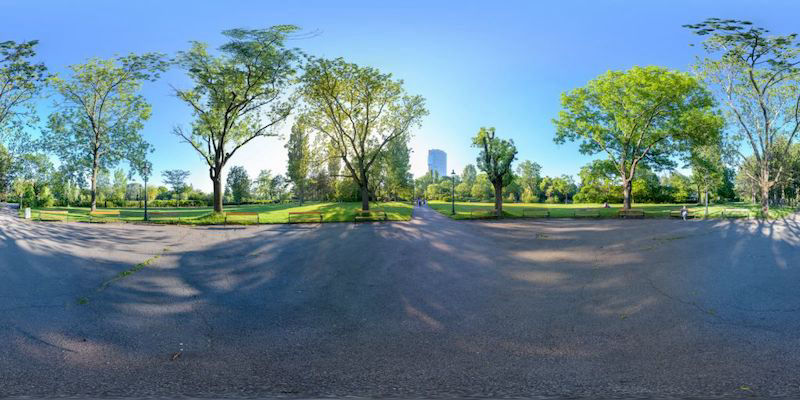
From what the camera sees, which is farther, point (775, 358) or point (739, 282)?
point (739, 282)

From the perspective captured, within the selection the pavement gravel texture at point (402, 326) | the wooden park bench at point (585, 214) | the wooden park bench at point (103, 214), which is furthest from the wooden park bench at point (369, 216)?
the wooden park bench at point (103, 214)

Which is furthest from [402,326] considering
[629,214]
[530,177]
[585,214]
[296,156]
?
[530,177]

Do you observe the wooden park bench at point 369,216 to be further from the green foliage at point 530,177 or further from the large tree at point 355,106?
the green foliage at point 530,177

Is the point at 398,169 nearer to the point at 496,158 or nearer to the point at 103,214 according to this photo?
the point at 496,158

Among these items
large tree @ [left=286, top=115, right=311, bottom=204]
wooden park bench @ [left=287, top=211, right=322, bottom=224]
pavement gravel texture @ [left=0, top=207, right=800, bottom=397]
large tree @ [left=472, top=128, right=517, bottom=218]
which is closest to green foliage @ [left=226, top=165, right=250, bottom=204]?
large tree @ [left=286, top=115, right=311, bottom=204]

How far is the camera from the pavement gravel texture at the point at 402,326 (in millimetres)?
3973

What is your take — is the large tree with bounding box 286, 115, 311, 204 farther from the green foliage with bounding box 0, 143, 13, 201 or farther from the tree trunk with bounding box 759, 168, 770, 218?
the tree trunk with bounding box 759, 168, 770, 218

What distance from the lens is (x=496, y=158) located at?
1179 inches

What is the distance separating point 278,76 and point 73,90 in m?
20.5

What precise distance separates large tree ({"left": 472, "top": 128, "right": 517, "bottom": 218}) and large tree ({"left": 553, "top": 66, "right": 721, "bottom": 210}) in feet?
30.1

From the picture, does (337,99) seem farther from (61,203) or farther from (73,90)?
(61,203)

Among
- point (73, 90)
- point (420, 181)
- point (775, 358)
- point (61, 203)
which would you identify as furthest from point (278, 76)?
point (420, 181)

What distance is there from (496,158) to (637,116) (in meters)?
13.9

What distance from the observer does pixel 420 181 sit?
111 meters
